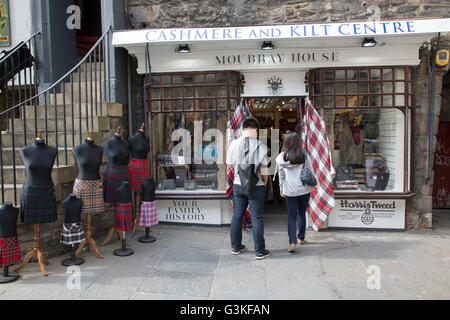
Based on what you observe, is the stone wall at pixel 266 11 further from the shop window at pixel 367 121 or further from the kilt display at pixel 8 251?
the kilt display at pixel 8 251

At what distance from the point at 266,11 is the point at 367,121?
2.58 metres

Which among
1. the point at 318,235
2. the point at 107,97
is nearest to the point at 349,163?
the point at 318,235

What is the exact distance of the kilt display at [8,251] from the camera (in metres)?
3.69

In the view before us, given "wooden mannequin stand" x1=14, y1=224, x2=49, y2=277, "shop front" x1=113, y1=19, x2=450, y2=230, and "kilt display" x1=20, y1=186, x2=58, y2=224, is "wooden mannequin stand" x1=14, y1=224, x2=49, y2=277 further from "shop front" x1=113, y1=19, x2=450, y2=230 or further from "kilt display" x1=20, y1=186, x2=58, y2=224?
"shop front" x1=113, y1=19, x2=450, y2=230

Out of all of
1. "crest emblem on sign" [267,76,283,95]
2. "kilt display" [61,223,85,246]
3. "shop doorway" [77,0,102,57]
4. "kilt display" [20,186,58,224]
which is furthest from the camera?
"shop doorway" [77,0,102,57]

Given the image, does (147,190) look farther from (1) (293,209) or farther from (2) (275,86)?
(2) (275,86)

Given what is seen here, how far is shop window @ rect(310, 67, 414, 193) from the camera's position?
5.82 m

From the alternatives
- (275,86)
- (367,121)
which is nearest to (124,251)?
(275,86)

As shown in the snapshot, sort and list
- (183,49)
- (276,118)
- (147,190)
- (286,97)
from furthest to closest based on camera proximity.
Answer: (276,118) < (286,97) < (183,49) < (147,190)

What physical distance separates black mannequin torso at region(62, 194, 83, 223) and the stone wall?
3.42 m

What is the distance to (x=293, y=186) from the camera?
15.3ft

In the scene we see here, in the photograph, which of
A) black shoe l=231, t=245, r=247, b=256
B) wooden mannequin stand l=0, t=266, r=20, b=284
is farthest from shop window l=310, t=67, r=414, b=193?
wooden mannequin stand l=0, t=266, r=20, b=284

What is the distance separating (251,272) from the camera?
4129mm

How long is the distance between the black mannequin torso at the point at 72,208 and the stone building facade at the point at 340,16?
3.43m
